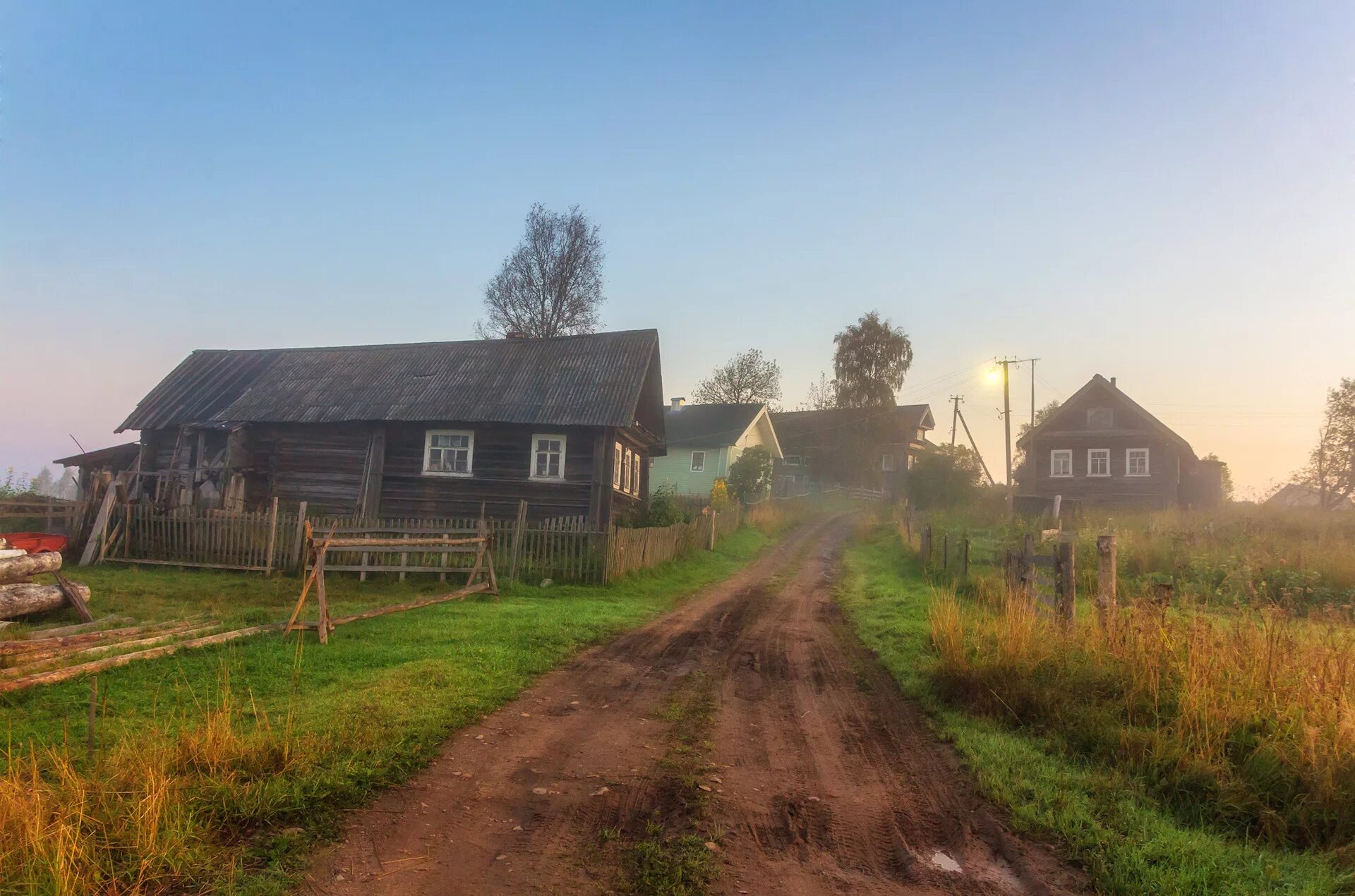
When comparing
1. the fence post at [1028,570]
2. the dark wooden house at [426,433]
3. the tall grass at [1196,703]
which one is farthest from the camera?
the dark wooden house at [426,433]

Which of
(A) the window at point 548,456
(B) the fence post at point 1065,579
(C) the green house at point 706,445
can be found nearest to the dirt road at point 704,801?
(B) the fence post at point 1065,579

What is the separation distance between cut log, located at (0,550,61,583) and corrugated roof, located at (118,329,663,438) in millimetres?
10544

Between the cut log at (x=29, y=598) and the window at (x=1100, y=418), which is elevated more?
the window at (x=1100, y=418)

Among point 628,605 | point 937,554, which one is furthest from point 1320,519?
point 628,605

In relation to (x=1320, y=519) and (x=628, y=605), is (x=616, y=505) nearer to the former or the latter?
(x=628, y=605)

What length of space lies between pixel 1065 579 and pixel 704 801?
6.14m

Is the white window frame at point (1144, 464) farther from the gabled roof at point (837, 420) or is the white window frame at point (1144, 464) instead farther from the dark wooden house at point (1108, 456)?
the gabled roof at point (837, 420)

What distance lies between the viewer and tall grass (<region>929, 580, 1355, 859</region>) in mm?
4805

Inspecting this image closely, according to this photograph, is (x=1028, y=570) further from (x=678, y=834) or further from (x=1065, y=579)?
(x=678, y=834)

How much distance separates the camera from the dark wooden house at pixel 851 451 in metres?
53.8

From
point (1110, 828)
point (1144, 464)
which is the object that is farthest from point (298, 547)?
point (1144, 464)

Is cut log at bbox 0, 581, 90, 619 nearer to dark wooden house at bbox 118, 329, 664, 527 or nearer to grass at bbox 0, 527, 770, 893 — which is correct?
grass at bbox 0, 527, 770, 893

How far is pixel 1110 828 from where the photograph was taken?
4.61 meters

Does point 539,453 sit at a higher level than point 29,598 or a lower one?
higher
